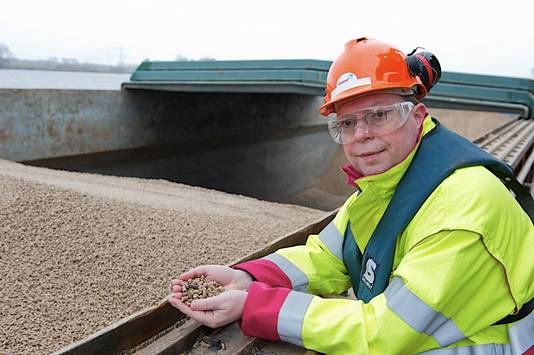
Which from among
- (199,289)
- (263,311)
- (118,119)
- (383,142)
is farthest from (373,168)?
(118,119)

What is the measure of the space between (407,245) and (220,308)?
31.1 inches

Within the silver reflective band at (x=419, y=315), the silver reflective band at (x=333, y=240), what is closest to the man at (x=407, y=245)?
the silver reflective band at (x=419, y=315)

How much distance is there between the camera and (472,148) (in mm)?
1903

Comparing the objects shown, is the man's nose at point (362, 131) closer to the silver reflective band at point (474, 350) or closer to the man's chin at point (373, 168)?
the man's chin at point (373, 168)

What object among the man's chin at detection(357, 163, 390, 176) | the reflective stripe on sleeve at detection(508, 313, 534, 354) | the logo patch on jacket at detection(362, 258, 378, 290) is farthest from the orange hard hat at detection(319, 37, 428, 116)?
the reflective stripe on sleeve at detection(508, 313, 534, 354)

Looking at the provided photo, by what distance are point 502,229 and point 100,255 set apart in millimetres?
2821

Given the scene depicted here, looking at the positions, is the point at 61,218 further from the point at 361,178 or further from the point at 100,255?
the point at 361,178

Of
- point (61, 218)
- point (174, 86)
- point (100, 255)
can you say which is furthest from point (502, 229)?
point (174, 86)

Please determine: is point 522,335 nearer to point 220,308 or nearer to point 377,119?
point 377,119

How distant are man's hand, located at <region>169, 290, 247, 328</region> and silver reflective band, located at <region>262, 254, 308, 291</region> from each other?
0.37 meters

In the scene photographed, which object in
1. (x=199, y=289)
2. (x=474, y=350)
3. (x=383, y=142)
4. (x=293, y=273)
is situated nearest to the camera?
(x=474, y=350)

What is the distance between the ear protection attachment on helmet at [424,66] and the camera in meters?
2.01

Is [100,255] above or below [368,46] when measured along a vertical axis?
below

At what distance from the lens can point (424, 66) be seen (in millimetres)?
2021
